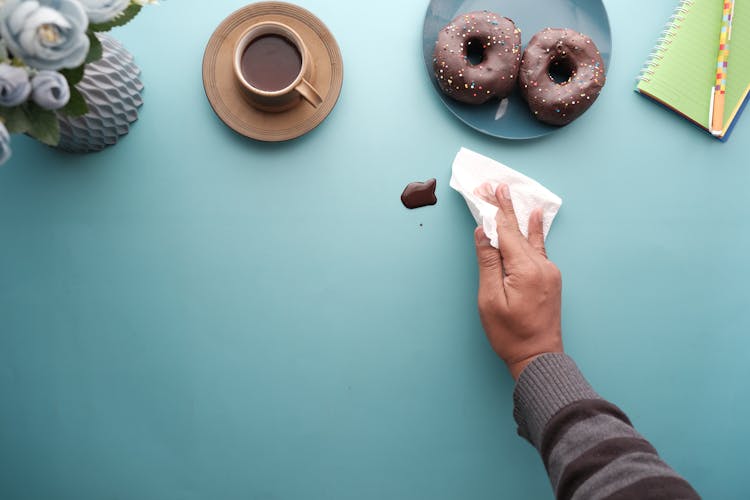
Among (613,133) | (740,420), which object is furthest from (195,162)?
(740,420)

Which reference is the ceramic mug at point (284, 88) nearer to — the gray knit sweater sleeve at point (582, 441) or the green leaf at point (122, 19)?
the green leaf at point (122, 19)

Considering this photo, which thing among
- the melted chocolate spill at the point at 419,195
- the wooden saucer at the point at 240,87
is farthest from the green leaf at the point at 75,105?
the melted chocolate spill at the point at 419,195

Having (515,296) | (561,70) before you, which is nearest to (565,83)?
(561,70)

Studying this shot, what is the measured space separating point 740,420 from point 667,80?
0.68 m

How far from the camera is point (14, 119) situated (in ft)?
1.83

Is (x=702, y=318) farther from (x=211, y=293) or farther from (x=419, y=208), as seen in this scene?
(x=211, y=293)

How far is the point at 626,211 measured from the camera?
39.9 inches

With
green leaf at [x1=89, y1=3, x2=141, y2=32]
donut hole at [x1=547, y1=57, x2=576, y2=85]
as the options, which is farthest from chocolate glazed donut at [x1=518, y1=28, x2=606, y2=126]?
green leaf at [x1=89, y1=3, x2=141, y2=32]

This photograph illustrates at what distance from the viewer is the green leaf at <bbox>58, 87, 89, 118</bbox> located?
2.03ft

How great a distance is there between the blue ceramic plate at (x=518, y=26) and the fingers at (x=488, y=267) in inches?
7.5

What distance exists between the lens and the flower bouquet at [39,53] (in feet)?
1.54

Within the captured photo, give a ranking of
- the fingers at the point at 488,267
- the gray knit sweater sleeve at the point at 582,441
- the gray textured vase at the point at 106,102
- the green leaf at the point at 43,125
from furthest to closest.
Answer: the fingers at the point at 488,267
the gray textured vase at the point at 106,102
the gray knit sweater sleeve at the point at 582,441
the green leaf at the point at 43,125

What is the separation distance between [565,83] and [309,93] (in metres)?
0.44

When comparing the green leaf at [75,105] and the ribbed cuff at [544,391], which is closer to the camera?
the green leaf at [75,105]
